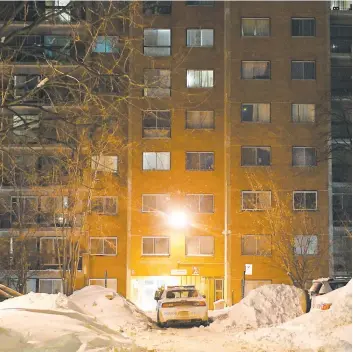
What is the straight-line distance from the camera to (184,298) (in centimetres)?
2372

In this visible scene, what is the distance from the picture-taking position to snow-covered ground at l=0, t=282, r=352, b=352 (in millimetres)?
13023

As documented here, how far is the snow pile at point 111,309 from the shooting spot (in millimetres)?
22355

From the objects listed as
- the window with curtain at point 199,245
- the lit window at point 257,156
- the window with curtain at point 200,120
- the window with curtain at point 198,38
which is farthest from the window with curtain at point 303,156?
the window with curtain at point 198,38

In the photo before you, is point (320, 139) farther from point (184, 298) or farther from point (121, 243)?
point (184, 298)

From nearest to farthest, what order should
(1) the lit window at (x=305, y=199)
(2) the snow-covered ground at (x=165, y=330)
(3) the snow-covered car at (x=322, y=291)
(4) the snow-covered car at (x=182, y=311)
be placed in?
(2) the snow-covered ground at (x=165, y=330) → (3) the snow-covered car at (x=322, y=291) → (4) the snow-covered car at (x=182, y=311) → (1) the lit window at (x=305, y=199)

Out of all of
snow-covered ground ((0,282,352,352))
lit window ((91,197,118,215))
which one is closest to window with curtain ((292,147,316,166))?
lit window ((91,197,118,215))

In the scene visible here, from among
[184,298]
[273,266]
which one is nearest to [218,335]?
[184,298]

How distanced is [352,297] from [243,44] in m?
27.7

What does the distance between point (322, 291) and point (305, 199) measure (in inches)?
825

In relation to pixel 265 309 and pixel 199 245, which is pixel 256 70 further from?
pixel 265 309

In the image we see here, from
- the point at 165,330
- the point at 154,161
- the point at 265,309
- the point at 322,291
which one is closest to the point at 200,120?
the point at 154,161

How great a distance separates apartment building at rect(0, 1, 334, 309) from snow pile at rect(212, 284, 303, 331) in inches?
703

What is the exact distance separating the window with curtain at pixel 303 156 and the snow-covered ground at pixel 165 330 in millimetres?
19633

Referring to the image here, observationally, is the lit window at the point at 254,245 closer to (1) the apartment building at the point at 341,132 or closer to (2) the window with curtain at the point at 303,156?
(1) the apartment building at the point at 341,132
